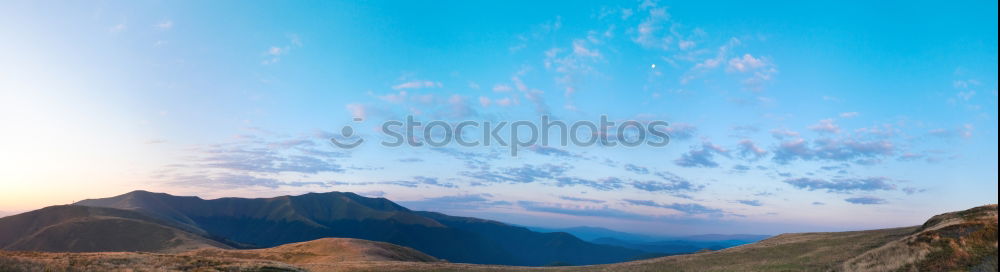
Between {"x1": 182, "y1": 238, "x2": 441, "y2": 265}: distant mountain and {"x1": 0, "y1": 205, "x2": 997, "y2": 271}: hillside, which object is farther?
{"x1": 182, "y1": 238, "x2": 441, "y2": 265}: distant mountain

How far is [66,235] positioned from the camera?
194500 millimetres

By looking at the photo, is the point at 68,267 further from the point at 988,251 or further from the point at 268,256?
the point at 988,251

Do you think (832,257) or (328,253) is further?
(328,253)

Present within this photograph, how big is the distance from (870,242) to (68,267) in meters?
62.0

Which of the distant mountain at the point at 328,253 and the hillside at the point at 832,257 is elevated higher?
the hillside at the point at 832,257

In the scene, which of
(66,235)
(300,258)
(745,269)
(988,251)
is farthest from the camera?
(66,235)

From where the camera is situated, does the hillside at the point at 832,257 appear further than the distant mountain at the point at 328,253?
No

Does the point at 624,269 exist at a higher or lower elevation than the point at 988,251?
lower

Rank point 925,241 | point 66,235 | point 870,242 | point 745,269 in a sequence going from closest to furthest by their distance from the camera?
point 925,241
point 745,269
point 870,242
point 66,235

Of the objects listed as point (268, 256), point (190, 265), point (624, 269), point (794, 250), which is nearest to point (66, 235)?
point (268, 256)

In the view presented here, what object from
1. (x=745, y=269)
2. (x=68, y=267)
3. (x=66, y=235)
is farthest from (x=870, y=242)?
(x=66, y=235)

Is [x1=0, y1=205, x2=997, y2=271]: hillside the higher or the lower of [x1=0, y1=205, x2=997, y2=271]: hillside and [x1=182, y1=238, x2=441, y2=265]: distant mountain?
the higher

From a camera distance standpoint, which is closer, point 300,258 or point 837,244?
point 837,244

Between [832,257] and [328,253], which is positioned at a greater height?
[832,257]
